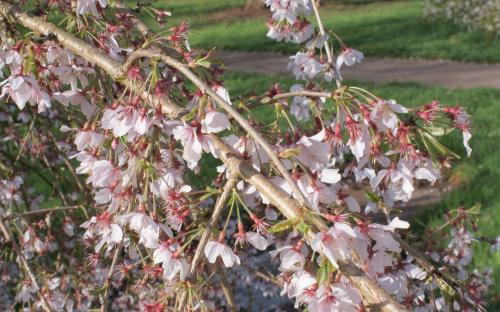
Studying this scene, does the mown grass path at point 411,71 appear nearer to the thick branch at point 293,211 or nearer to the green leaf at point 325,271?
the thick branch at point 293,211

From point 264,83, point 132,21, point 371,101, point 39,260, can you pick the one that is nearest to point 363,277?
point 371,101

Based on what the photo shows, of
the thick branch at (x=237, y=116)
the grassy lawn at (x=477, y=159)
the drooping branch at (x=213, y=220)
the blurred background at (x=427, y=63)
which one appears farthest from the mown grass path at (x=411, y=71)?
the drooping branch at (x=213, y=220)

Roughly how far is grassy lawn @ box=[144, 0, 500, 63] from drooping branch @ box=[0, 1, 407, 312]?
830 cm

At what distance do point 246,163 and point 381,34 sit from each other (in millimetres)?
14040

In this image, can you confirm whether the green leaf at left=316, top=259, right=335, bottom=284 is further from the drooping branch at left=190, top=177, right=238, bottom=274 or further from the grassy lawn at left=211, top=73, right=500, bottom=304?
the grassy lawn at left=211, top=73, right=500, bottom=304

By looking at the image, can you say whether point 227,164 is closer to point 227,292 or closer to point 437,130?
point 437,130

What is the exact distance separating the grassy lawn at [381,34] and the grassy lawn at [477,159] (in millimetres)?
2823

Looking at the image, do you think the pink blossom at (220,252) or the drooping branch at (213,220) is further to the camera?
the pink blossom at (220,252)

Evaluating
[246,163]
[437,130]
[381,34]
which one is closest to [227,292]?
[246,163]

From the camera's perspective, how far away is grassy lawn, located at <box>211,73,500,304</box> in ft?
A: 16.0

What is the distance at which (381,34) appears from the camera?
48.7ft

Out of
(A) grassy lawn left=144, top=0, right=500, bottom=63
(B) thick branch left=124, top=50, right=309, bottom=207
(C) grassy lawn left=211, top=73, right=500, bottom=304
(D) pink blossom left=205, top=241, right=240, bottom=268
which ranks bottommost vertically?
(A) grassy lawn left=144, top=0, right=500, bottom=63

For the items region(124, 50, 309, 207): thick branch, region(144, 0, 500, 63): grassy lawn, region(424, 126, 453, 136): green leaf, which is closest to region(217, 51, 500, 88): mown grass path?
region(144, 0, 500, 63): grassy lawn

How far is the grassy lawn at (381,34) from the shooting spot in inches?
481
